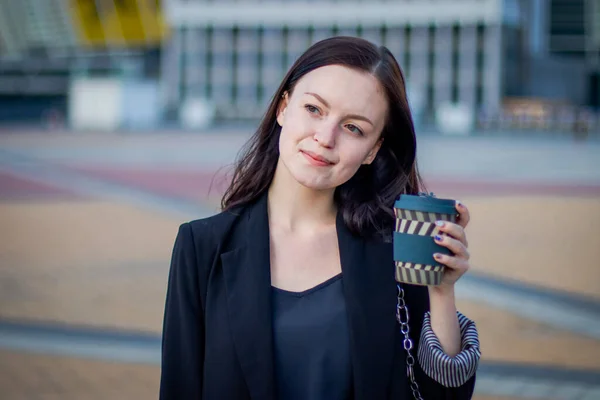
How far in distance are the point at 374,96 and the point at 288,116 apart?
208 mm

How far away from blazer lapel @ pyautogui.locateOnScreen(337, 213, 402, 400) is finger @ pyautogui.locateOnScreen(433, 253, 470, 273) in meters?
0.21

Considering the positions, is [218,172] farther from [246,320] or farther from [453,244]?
[453,244]

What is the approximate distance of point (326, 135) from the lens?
1.98 metres

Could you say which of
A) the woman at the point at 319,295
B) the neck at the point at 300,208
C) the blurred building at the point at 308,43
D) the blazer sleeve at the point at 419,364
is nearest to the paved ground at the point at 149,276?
the neck at the point at 300,208

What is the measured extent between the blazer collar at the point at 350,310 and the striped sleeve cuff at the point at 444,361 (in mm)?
73

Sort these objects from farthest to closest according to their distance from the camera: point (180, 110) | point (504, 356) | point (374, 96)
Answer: point (180, 110)
point (504, 356)
point (374, 96)

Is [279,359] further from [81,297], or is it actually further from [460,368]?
[81,297]

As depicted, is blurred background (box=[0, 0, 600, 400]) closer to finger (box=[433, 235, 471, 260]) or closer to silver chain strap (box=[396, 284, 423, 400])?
silver chain strap (box=[396, 284, 423, 400])

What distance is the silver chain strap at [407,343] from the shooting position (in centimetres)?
193

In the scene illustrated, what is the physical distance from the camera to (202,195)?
1361 centimetres

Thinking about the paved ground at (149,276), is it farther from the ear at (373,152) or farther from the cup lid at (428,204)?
the cup lid at (428,204)

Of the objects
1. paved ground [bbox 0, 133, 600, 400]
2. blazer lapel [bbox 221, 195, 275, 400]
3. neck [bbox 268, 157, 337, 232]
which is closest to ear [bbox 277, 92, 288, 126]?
neck [bbox 268, 157, 337, 232]

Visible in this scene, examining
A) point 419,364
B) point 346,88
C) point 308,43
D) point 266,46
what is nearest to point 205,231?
point 346,88

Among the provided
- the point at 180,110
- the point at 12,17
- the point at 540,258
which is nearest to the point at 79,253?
the point at 540,258
